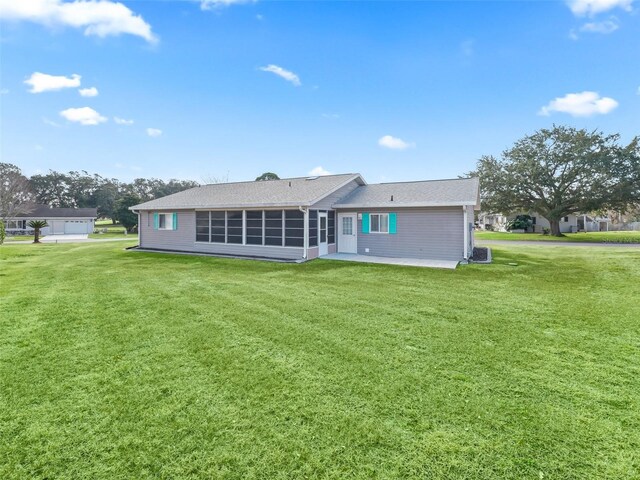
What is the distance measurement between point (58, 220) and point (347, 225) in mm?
47197

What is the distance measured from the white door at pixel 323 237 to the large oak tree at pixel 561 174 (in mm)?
24139

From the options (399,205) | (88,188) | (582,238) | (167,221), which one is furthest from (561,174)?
(88,188)

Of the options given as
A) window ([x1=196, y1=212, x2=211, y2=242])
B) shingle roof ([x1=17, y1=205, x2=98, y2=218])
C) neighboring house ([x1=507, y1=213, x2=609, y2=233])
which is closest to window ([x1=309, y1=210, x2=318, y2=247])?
window ([x1=196, y1=212, x2=211, y2=242])

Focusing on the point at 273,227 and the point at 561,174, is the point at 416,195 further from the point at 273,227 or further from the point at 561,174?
the point at 561,174

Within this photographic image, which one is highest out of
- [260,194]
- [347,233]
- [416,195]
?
[260,194]

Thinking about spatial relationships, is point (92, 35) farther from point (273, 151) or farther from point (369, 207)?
point (273, 151)

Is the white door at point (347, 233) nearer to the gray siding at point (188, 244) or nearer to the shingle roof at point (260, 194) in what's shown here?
the shingle roof at point (260, 194)

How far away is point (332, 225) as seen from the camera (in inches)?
616

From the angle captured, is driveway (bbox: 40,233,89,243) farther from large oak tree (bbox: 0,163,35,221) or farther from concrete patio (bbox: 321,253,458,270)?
concrete patio (bbox: 321,253,458,270)

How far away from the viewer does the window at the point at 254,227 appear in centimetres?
1477

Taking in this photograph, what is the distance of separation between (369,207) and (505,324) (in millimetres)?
9506

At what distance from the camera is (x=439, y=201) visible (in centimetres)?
1311

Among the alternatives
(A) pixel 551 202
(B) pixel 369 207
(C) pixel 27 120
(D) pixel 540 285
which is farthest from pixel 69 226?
(A) pixel 551 202

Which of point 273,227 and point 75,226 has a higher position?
point 75,226
